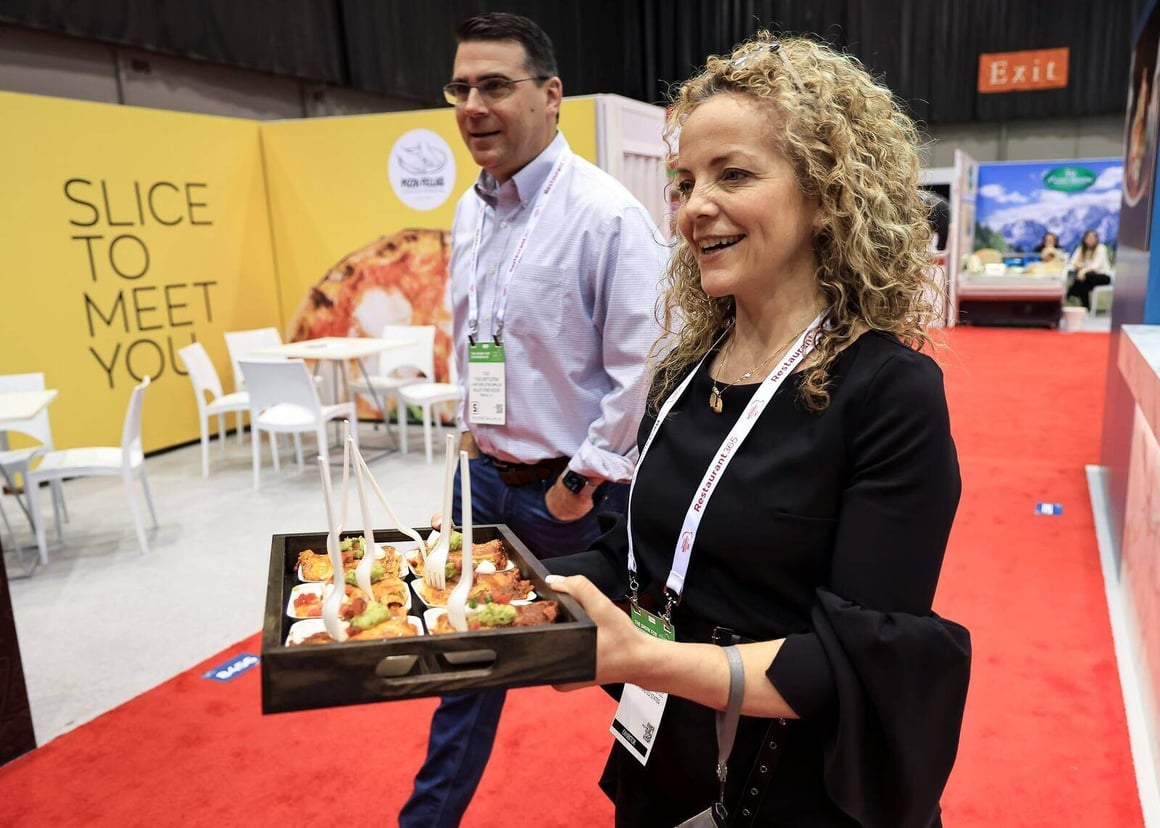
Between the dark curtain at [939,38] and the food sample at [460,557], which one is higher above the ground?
the dark curtain at [939,38]

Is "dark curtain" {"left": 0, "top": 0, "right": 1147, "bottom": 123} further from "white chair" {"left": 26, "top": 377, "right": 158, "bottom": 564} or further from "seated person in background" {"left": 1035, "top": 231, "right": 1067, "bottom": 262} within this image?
"white chair" {"left": 26, "top": 377, "right": 158, "bottom": 564}

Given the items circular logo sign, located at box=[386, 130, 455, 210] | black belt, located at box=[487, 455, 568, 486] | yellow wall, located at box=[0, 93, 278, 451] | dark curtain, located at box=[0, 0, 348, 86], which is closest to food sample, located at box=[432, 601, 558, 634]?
black belt, located at box=[487, 455, 568, 486]

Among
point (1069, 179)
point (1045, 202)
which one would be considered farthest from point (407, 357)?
point (1069, 179)

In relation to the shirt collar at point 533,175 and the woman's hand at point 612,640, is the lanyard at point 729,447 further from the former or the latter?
the shirt collar at point 533,175

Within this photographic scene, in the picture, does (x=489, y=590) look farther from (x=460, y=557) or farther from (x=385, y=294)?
(x=385, y=294)

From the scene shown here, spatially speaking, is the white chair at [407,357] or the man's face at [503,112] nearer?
the man's face at [503,112]

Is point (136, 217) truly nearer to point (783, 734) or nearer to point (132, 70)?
point (132, 70)

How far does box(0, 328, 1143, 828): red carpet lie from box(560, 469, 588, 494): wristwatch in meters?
0.98

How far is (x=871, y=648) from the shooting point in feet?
3.25

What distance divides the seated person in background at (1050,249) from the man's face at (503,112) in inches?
495

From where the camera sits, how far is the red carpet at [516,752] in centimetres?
248

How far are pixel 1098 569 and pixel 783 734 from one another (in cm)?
364

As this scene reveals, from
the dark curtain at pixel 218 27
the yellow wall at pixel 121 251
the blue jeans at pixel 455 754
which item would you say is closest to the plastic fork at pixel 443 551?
the blue jeans at pixel 455 754

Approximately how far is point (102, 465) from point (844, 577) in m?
4.58
